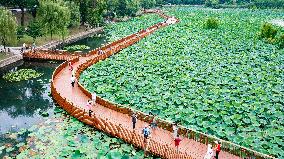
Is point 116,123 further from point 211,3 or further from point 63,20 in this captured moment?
point 211,3

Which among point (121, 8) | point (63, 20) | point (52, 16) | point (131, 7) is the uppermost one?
point (131, 7)

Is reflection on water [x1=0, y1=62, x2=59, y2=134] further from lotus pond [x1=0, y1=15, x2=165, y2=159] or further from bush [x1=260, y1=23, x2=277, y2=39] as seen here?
bush [x1=260, y1=23, x2=277, y2=39]

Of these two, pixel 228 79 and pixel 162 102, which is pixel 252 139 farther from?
pixel 228 79

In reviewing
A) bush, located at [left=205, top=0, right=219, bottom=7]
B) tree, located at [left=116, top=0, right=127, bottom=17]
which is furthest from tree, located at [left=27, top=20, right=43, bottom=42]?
bush, located at [left=205, top=0, right=219, bottom=7]

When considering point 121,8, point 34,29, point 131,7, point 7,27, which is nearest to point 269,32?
point 34,29

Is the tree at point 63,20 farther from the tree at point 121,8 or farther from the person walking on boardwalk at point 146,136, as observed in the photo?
the tree at point 121,8

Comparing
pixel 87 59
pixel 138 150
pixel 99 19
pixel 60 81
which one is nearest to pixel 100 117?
pixel 138 150

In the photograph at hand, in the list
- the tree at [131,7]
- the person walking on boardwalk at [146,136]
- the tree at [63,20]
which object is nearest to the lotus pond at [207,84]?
the person walking on boardwalk at [146,136]
